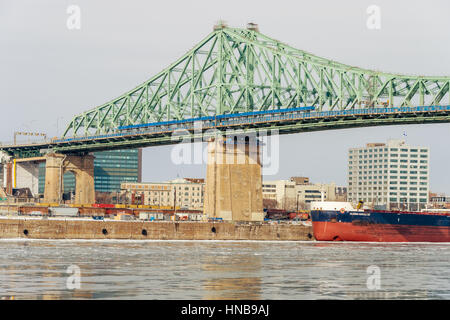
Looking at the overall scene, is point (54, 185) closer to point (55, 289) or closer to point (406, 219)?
point (406, 219)

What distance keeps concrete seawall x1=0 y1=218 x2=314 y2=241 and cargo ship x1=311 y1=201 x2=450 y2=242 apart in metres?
6.30

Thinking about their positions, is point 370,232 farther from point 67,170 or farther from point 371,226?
point 67,170

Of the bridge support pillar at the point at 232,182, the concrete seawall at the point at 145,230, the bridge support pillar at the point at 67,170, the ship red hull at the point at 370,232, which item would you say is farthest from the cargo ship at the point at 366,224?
the bridge support pillar at the point at 67,170

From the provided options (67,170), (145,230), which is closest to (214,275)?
(145,230)

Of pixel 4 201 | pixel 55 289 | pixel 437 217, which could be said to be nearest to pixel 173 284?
pixel 55 289

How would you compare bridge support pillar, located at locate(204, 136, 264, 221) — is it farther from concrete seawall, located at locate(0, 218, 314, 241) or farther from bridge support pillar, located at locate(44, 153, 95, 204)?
bridge support pillar, located at locate(44, 153, 95, 204)

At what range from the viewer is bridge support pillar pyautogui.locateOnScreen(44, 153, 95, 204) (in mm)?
174500

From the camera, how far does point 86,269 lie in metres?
63.4

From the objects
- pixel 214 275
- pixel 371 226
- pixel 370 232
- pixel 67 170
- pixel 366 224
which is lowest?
pixel 214 275

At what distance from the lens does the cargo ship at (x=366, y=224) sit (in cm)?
12506

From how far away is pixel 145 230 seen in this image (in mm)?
122312

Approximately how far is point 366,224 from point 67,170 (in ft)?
Result: 245

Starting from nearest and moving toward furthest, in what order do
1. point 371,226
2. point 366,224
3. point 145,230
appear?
point 145,230 → point 366,224 → point 371,226

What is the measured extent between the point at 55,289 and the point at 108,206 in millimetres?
108813
